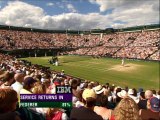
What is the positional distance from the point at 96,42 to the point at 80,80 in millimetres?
85354

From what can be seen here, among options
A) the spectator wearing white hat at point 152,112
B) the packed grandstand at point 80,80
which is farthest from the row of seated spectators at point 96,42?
the spectator wearing white hat at point 152,112

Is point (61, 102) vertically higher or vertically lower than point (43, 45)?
higher

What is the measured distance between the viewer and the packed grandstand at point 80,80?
489 cm

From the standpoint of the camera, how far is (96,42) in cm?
10375

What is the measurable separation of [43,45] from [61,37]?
843 inches

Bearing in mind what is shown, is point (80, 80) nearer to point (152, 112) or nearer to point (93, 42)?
point (152, 112)

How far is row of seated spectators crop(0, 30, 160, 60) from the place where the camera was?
71.9 meters

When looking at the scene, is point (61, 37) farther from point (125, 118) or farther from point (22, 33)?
point (125, 118)

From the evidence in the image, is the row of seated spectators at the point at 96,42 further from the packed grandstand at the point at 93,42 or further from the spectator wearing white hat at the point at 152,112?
the spectator wearing white hat at the point at 152,112

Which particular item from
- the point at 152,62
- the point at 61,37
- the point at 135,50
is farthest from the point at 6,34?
the point at 152,62

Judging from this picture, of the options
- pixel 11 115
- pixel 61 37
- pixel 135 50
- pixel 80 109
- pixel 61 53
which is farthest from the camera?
pixel 61 37

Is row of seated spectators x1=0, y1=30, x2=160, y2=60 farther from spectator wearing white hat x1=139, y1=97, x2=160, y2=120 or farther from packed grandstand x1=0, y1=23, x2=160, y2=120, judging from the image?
spectator wearing white hat x1=139, y1=97, x2=160, y2=120

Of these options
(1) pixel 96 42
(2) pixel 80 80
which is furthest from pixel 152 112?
(1) pixel 96 42

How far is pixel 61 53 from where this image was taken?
3516 inches
